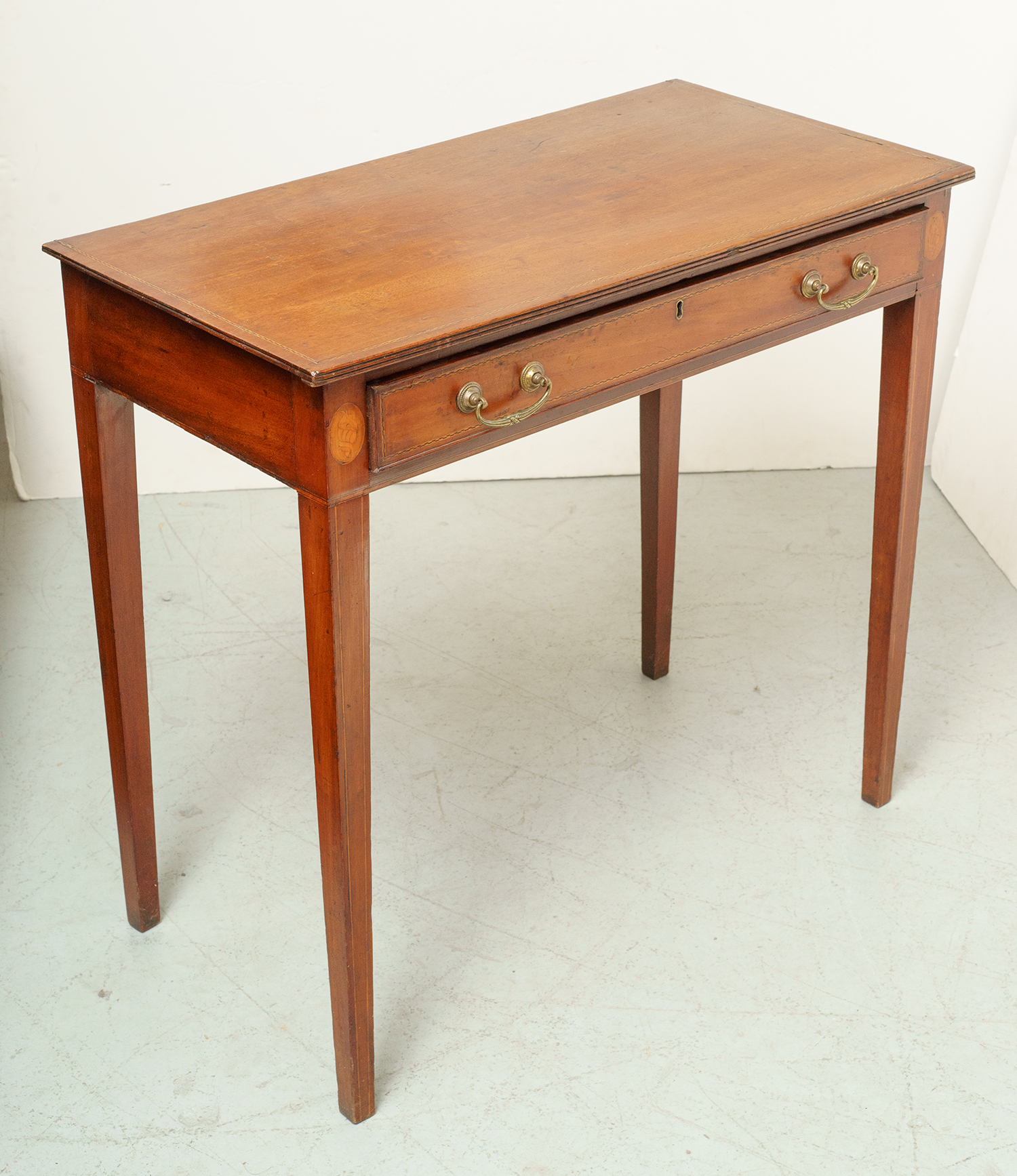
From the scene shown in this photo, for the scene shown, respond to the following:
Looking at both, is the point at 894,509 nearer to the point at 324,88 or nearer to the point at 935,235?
the point at 935,235

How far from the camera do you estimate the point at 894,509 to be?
2350mm

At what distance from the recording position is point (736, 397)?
12.3ft

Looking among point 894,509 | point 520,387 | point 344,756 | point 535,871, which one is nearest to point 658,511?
point 894,509

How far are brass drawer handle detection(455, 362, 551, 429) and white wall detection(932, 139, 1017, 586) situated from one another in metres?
1.91

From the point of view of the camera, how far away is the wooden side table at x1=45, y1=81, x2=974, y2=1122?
163cm

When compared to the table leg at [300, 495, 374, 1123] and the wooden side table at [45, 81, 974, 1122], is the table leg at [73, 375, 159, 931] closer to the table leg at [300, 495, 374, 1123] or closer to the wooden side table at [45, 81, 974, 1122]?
the wooden side table at [45, 81, 974, 1122]

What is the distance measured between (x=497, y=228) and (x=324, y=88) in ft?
5.30

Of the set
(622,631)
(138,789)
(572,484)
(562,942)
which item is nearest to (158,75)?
(572,484)

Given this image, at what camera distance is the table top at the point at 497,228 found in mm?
1639

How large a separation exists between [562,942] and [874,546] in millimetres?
831

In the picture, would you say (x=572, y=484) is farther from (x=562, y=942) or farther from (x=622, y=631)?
(x=562, y=942)

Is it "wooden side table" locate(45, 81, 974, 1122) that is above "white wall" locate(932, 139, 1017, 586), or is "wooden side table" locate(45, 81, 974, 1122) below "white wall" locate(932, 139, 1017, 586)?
above

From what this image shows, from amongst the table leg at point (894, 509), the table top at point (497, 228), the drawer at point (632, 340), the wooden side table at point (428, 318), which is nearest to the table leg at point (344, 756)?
the wooden side table at point (428, 318)

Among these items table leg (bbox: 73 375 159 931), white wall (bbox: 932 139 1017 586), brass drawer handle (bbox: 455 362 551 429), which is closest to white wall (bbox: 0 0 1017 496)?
white wall (bbox: 932 139 1017 586)
